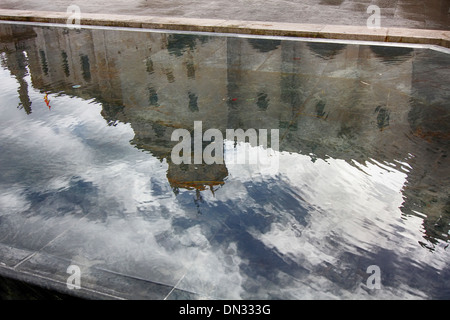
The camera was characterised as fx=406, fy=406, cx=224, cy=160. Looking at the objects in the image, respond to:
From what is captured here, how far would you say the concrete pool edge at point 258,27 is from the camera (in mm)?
9719

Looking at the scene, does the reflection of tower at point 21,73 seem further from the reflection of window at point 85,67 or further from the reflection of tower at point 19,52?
the reflection of window at point 85,67

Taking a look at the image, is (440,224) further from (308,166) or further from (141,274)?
(141,274)

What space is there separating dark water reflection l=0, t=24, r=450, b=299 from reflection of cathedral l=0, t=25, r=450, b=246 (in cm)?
3

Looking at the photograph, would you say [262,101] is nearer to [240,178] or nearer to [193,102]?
[193,102]

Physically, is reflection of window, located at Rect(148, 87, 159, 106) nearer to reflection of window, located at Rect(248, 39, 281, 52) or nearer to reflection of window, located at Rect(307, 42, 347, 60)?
reflection of window, located at Rect(248, 39, 281, 52)

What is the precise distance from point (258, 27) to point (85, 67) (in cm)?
467

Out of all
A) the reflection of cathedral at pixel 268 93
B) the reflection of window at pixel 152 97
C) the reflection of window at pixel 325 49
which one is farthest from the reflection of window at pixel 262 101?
the reflection of window at pixel 325 49

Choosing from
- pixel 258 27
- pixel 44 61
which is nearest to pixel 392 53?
pixel 258 27

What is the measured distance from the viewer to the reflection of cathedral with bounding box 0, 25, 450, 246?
4945mm

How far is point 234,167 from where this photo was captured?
474 centimetres

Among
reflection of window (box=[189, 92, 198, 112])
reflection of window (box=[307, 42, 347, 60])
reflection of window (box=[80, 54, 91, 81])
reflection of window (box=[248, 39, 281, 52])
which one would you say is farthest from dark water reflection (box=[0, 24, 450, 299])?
reflection of window (box=[248, 39, 281, 52])

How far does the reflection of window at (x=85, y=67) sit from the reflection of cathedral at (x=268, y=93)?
0.02 m
